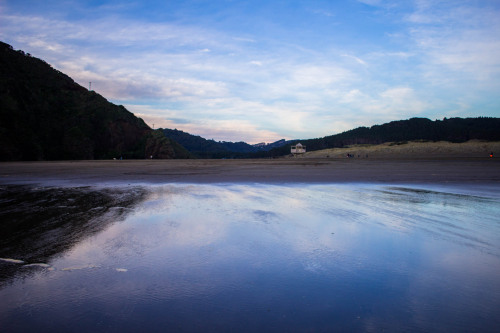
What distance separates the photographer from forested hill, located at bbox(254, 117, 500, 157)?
339 feet

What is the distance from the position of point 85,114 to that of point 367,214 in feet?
252

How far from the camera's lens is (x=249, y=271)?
110 inches

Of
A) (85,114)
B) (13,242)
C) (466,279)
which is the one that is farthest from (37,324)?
(85,114)

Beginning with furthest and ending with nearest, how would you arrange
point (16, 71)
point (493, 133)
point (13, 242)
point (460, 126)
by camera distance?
point (460, 126) < point (493, 133) < point (16, 71) < point (13, 242)

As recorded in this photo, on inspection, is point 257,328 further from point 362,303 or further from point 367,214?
point 367,214

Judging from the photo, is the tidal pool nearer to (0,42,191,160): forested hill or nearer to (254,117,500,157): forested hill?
(0,42,191,160): forested hill

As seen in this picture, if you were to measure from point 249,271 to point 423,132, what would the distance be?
450 feet

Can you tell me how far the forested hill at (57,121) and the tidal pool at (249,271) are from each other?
4919 centimetres

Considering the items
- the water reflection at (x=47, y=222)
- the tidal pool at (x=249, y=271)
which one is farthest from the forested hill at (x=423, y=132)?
the water reflection at (x=47, y=222)

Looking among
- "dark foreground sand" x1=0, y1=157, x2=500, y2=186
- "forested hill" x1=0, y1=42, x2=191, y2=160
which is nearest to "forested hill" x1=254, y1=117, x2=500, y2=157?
"forested hill" x1=0, y1=42, x2=191, y2=160

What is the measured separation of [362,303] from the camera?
84.5 inches

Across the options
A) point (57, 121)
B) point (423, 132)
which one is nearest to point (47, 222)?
point (57, 121)

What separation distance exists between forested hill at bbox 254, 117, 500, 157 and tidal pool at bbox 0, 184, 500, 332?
110 metres

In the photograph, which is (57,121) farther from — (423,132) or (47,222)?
(423,132)
